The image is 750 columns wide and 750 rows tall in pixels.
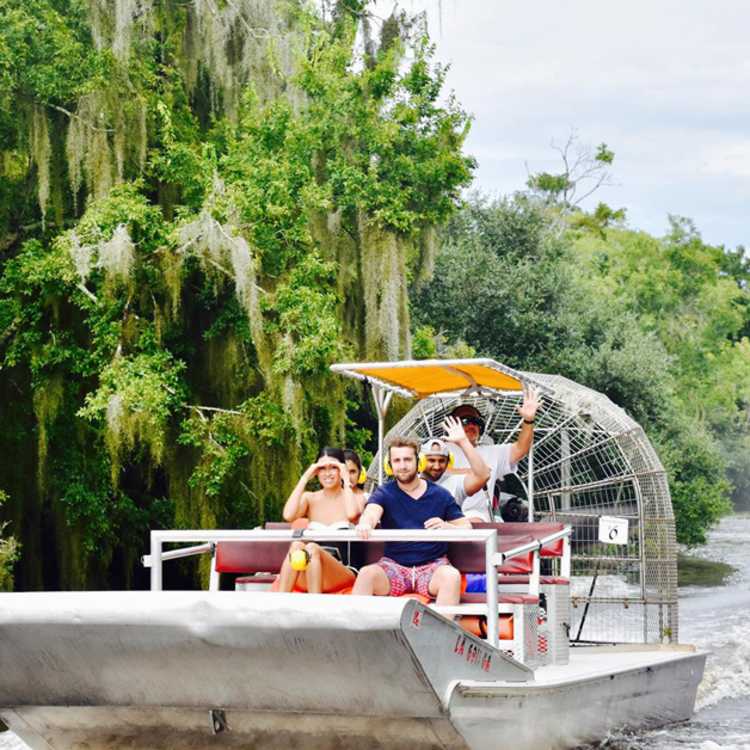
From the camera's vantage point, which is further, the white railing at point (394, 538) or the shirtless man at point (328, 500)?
the shirtless man at point (328, 500)

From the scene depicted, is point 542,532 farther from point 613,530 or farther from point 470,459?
point 613,530

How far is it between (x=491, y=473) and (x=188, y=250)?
26.6 feet

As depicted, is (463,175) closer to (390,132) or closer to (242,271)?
(390,132)

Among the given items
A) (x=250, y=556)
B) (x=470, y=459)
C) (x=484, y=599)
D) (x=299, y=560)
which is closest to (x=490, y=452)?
(x=470, y=459)

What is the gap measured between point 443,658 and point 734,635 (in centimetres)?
1381

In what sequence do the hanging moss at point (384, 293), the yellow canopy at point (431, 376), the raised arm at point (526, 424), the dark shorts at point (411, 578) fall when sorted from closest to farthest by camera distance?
the dark shorts at point (411, 578)
the raised arm at point (526, 424)
the yellow canopy at point (431, 376)
the hanging moss at point (384, 293)

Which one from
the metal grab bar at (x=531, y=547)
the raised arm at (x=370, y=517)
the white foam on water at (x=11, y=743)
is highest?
the raised arm at (x=370, y=517)

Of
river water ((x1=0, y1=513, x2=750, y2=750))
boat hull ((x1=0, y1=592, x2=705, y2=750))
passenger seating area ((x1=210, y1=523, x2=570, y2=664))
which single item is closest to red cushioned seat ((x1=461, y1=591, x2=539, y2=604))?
passenger seating area ((x1=210, y1=523, x2=570, y2=664))

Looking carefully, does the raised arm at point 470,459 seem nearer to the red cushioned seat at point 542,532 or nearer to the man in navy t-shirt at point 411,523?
the red cushioned seat at point 542,532

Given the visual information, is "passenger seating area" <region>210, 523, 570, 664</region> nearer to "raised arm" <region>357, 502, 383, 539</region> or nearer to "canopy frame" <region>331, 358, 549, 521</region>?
"raised arm" <region>357, 502, 383, 539</region>

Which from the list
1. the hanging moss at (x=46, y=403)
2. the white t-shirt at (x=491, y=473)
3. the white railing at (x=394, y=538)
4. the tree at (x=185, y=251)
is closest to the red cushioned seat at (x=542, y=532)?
the white t-shirt at (x=491, y=473)

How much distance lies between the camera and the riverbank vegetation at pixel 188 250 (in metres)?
18.5

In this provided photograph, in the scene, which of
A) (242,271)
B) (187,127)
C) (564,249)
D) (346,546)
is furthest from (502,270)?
(346,546)

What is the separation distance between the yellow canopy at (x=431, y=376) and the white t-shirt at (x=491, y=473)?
1.91 ft
